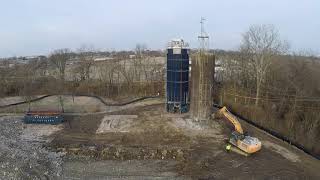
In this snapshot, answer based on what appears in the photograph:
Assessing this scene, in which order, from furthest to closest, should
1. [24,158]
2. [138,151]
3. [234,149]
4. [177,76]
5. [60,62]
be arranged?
[60,62] → [177,76] → [234,149] → [138,151] → [24,158]

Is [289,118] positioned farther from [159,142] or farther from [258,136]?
[159,142]

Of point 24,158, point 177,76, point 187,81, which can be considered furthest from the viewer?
point 187,81

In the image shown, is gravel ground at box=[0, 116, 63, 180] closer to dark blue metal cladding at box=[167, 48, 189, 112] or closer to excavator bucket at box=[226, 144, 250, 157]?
excavator bucket at box=[226, 144, 250, 157]

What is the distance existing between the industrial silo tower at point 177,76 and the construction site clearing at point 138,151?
3.08 ft

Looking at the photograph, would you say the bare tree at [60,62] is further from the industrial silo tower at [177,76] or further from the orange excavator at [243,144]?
the orange excavator at [243,144]

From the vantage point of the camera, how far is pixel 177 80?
30.7 meters

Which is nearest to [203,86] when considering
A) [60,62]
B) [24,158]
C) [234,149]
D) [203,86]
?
[203,86]

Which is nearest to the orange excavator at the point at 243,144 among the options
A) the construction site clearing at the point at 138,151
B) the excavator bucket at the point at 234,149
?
the excavator bucket at the point at 234,149

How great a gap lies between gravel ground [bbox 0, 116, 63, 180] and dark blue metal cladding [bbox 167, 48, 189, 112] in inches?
402

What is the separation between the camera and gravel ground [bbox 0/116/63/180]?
18891mm

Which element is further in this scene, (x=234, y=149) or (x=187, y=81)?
(x=187, y=81)

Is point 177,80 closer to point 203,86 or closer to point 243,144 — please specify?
point 203,86

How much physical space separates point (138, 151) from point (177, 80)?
9223 millimetres

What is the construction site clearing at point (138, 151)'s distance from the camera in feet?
65.4
